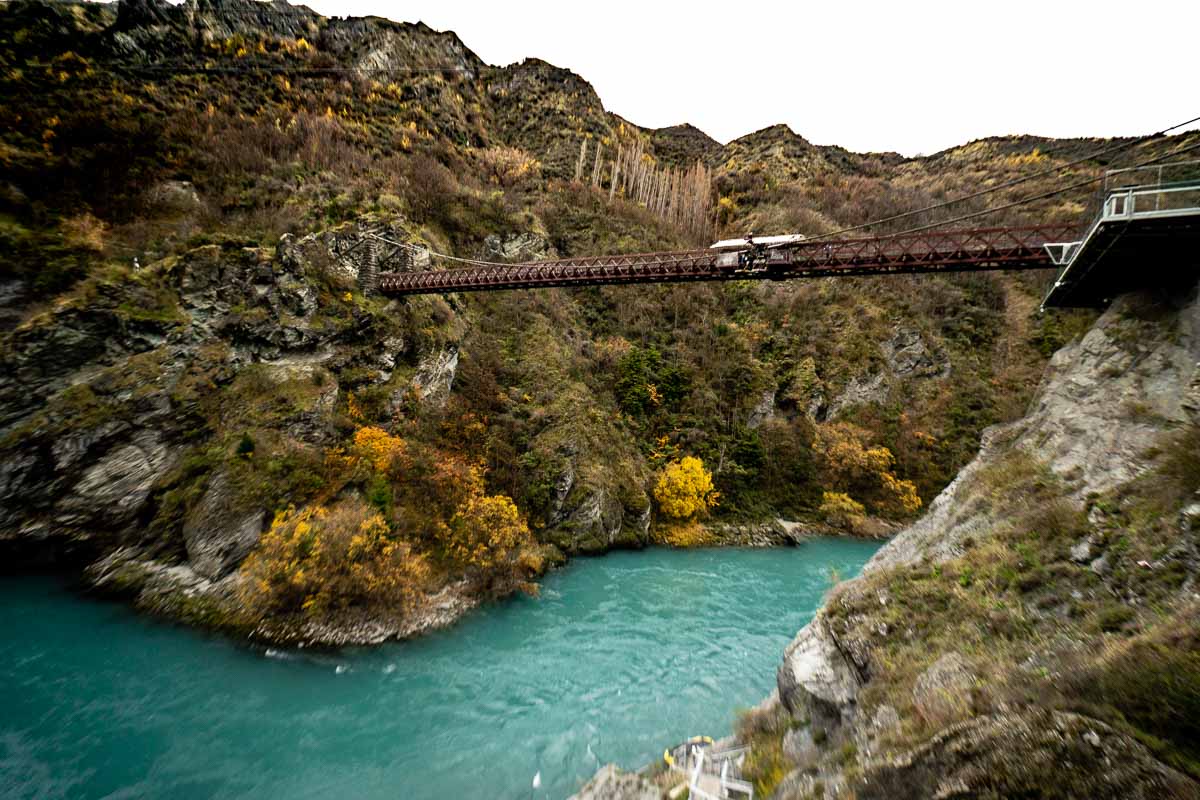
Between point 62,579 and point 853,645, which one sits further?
point 62,579

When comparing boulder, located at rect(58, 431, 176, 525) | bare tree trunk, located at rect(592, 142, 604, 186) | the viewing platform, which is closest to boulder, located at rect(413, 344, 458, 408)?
boulder, located at rect(58, 431, 176, 525)

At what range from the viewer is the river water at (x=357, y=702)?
26.9ft

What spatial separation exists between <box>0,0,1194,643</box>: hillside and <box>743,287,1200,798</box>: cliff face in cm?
1201

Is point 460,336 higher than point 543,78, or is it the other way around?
point 543,78

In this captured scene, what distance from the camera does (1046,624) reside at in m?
4.66

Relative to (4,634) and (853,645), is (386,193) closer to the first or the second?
(4,634)

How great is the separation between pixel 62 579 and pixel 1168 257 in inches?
1119

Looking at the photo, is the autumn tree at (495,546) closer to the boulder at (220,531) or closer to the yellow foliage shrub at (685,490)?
the boulder at (220,531)

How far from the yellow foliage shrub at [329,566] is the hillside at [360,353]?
8cm

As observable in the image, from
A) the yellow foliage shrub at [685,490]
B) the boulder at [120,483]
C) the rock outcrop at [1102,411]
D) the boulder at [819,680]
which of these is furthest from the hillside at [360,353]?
the rock outcrop at [1102,411]

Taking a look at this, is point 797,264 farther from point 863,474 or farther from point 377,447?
point 863,474

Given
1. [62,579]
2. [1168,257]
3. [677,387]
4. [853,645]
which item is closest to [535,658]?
[853,645]

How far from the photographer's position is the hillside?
1327 cm

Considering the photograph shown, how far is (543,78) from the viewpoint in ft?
182
